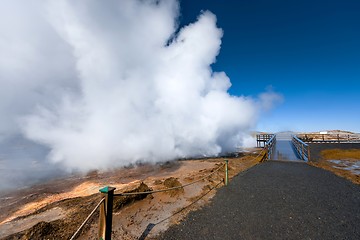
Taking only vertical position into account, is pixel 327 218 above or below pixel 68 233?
above

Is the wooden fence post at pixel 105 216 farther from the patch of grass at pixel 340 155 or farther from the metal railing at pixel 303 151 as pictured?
the patch of grass at pixel 340 155

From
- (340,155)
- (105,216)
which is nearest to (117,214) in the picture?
(105,216)

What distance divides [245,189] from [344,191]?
3.61 meters

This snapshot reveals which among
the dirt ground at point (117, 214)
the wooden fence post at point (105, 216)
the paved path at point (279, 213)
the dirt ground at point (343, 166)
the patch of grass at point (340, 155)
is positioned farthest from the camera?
the patch of grass at point (340, 155)

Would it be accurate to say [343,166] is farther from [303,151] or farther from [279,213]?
[279,213]

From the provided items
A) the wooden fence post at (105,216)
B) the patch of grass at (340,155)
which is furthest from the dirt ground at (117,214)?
the patch of grass at (340,155)

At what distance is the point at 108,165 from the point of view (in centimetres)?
2123

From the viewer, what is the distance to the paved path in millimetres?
4625

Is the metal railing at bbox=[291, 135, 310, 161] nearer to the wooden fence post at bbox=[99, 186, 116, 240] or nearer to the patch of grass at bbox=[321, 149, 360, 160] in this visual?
the patch of grass at bbox=[321, 149, 360, 160]

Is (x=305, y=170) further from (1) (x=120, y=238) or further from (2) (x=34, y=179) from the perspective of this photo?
(2) (x=34, y=179)

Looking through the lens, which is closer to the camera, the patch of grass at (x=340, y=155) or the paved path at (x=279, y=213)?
the paved path at (x=279, y=213)

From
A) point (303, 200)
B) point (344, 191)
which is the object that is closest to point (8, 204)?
point (303, 200)

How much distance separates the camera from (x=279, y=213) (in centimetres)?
563

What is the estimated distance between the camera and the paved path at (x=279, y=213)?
462cm
